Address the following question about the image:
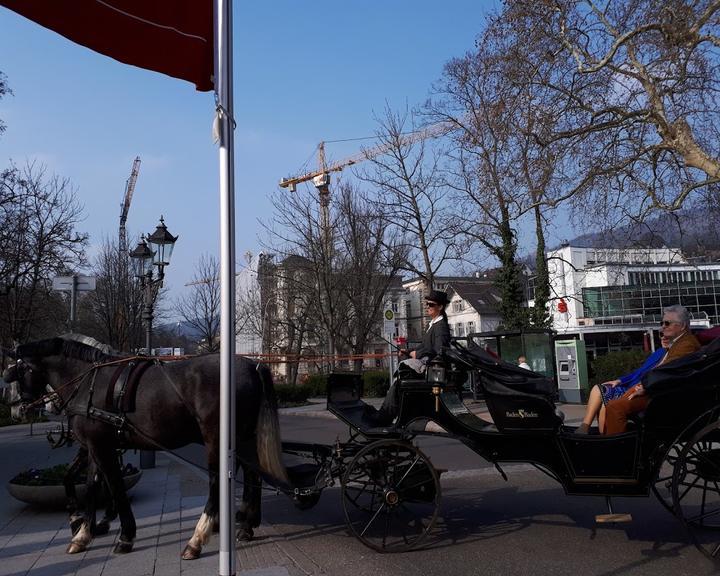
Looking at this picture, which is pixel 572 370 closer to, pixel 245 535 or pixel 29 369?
pixel 245 535

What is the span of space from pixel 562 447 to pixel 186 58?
14.4ft

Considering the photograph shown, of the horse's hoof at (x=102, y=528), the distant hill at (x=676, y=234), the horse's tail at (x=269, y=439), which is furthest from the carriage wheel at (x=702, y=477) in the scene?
the distant hill at (x=676, y=234)

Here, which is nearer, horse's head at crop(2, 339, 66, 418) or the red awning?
the red awning

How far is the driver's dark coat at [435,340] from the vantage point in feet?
20.0

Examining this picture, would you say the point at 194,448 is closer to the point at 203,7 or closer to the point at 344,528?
the point at 344,528

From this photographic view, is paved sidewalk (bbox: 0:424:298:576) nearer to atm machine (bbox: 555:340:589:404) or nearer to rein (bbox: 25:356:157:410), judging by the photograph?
rein (bbox: 25:356:157:410)

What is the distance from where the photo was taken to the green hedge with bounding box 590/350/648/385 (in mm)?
21203

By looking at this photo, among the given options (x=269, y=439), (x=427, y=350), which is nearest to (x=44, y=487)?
(x=269, y=439)

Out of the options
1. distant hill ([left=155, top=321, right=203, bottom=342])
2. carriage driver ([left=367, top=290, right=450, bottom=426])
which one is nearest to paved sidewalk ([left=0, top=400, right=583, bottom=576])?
carriage driver ([left=367, top=290, right=450, bottom=426])

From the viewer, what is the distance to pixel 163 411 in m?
6.06

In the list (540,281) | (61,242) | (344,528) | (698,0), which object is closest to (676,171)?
(698,0)

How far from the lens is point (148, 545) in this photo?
240 inches

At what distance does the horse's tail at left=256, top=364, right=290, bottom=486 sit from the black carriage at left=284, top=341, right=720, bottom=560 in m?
0.29

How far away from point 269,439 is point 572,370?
16706 mm
